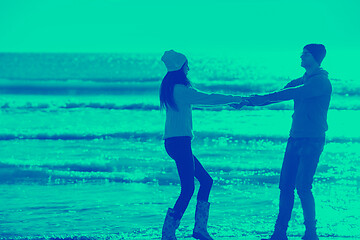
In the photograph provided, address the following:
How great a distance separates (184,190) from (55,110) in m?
24.5

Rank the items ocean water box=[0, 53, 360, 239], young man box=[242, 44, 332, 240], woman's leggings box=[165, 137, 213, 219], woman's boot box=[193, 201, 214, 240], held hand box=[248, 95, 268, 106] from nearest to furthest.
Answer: woman's leggings box=[165, 137, 213, 219] → young man box=[242, 44, 332, 240] → woman's boot box=[193, 201, 214, 240] → held hand box=[248, 95, 268, 106] → ocean water box=[0, 53, 360, 239]

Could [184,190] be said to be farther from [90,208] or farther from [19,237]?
[90,208]

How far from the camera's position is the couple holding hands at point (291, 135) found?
6.62 meters

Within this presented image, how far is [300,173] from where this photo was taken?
6859mm

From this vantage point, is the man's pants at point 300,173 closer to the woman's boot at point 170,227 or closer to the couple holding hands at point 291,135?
the couple holding hands at point 291,135

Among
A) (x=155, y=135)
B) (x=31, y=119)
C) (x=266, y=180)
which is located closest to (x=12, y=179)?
(x=266, y=180)

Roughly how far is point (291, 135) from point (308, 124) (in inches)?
8.3

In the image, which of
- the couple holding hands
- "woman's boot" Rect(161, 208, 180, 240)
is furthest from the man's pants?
"woman's boot" Rect(161, 208, 180, 240)

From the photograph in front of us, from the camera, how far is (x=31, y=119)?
2650cm

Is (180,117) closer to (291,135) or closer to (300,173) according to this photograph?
(291,135)

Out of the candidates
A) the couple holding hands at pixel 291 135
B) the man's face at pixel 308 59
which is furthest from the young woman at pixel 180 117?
the man's face at pixel 308 59

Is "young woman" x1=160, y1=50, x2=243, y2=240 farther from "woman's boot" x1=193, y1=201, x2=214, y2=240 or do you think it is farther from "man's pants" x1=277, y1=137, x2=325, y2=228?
"man's pants" x1=277, y1=137, x2=325, y2=228

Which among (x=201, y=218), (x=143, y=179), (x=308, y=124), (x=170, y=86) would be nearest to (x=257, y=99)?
(x=308, y=124)

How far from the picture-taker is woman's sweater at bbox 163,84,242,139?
6605 mm
